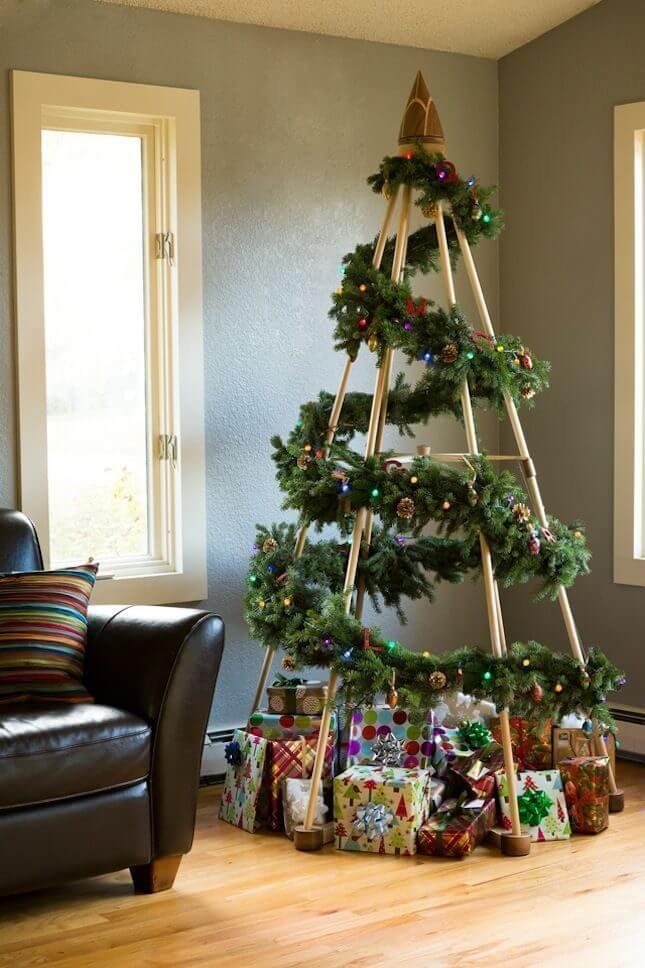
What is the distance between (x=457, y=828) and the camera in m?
3.21

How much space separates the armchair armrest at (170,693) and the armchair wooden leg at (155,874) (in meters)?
0.04

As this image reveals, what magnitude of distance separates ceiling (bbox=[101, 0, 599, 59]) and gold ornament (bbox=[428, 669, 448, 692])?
2.18m

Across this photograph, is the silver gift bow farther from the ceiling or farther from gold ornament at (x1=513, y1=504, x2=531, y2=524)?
the ceiling

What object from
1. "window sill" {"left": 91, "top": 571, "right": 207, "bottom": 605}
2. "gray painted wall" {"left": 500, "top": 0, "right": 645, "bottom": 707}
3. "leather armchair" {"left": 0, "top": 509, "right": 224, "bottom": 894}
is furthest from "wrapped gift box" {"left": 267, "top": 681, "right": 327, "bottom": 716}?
"gray painted wall" {"left": 500, "top": 0, "right": 645, "bottom": 707}

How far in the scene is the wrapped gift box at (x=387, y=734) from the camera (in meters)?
3.46

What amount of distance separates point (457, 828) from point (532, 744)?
450 mm

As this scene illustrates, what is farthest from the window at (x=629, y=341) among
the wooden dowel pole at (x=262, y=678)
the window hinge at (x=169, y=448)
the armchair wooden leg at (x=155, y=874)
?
the armchair wooden leg at (x=155, y=874)

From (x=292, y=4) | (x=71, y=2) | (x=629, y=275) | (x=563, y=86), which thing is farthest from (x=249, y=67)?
(x=629, y=275)

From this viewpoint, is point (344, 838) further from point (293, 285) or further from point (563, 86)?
point (563, 86)

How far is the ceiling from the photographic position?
3.84 meters

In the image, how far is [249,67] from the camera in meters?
3.96

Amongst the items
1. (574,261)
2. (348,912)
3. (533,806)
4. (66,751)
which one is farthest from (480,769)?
(574,261)

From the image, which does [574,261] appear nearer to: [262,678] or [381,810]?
[262,678]

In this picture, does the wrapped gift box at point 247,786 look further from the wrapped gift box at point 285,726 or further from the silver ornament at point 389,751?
the silver ornament at point 389,751
